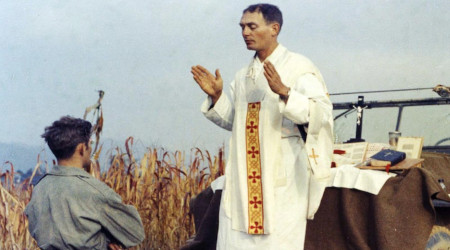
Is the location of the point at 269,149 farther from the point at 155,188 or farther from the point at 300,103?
the point at 155,188

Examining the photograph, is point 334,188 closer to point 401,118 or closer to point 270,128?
point 270,128

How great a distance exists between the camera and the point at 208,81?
16.1 ft

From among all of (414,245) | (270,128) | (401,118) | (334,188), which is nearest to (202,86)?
(270,128)

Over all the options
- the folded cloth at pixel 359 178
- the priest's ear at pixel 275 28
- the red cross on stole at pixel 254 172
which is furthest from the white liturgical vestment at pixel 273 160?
the folded cloth at pixel 359 178

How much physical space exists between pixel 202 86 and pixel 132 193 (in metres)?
2.95

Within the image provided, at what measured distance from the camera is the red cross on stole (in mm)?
4723

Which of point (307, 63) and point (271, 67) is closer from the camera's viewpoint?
point (271, 67)

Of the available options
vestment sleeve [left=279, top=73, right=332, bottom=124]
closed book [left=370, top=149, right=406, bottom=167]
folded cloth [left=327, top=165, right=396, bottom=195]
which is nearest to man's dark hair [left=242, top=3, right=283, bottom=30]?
vestment sleeve [left=279, top=73, right=332, bottom=124]

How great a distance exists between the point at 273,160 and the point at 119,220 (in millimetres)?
1245

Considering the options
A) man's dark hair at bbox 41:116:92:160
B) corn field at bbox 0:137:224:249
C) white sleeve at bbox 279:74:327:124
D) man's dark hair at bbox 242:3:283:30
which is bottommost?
corn field at bbox 0:137:224:249

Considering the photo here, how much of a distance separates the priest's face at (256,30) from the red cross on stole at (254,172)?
0.39m

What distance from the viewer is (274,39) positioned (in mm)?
4887

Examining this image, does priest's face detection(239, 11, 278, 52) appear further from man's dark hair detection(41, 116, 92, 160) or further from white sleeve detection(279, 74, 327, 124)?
man's dark hair detection(41, 116, 92, 160)

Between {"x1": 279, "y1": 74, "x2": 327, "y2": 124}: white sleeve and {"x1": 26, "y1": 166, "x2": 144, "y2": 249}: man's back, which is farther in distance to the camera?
{"x1": 279, "y1": 74, "x2": 327, "y2": 124}: white sleeve
